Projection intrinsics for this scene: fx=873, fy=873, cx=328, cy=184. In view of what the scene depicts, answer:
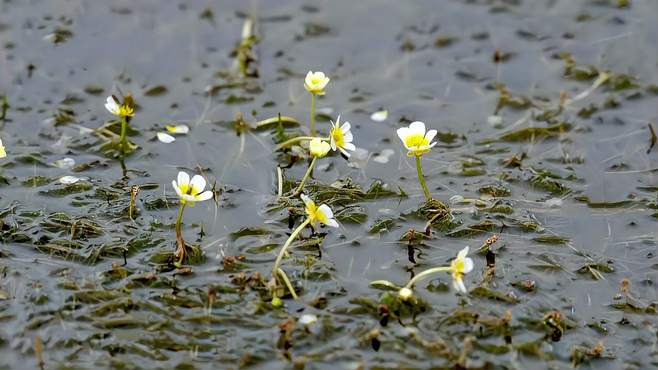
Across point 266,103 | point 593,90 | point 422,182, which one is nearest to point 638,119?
point 593,90

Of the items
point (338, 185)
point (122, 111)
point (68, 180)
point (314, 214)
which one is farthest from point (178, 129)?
point (314, 214)

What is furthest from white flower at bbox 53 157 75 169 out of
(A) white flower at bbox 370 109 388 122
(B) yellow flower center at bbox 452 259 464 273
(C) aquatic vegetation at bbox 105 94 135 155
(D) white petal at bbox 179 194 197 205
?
(B) yellow flower center at bbox 452 259 464 273

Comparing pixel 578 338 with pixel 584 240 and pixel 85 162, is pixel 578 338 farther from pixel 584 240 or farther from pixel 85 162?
pixel 85 162

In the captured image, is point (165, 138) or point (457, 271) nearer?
point (457, 271)

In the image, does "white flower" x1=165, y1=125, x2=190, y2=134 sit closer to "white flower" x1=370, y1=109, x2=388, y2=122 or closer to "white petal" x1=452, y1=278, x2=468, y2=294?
"white flower" x1=370, y1=109, x2=388, y2=122

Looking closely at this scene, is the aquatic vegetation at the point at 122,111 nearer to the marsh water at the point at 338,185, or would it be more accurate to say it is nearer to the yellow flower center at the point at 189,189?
the marsh water at the point at 338,185

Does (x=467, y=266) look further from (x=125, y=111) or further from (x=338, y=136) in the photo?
(x=125, y=111)
